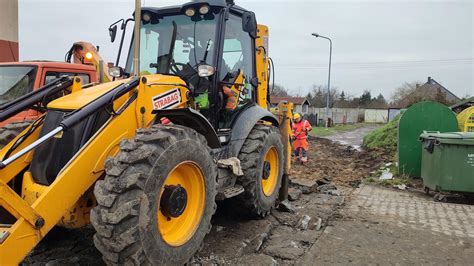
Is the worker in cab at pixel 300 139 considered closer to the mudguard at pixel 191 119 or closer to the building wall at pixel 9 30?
the building wall at pixel 9 30

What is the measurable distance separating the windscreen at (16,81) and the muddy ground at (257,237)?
336 centimetres

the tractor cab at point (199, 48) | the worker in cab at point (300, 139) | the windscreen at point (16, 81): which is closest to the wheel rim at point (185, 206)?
the tractor cab at point (199, 48)

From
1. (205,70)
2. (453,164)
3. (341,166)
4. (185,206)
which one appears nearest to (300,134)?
(341,166)

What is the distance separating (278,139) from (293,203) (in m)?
1.44

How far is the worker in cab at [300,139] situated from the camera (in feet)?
42.4

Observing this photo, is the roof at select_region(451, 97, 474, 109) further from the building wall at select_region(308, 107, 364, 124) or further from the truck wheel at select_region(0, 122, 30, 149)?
the building wall at select_region(308, 107, 364, 124)

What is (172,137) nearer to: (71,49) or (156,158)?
(156,158)

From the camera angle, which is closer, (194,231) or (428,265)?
(194,231)

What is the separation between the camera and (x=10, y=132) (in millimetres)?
4301

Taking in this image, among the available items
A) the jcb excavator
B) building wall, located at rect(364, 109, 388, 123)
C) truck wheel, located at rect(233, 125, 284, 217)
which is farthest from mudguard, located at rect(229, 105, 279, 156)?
building wall, located at rect(364, 109, 388, 123)

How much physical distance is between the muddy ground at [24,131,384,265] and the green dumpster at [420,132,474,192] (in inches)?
66.5

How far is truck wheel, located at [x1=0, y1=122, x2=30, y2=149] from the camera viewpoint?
166 inches

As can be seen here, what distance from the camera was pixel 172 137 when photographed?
140 inches

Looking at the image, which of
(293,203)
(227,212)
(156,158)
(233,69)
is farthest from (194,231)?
(293,203)
